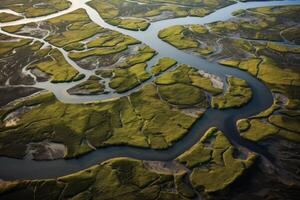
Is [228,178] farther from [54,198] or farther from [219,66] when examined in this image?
[219,66]

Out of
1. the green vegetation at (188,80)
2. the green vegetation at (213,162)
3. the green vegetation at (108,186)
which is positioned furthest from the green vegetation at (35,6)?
the green vegetation at (213,162)

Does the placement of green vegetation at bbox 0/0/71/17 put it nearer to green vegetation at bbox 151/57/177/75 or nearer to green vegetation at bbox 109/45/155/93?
green vegetation at bbox 109/45/155/93

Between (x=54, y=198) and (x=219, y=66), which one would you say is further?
(x=219, y=66)

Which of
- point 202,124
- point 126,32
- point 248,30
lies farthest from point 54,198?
point 248,30

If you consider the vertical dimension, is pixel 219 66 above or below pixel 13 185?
above

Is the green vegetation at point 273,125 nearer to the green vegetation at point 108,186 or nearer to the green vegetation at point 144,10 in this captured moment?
the green vegetation at point 108,186

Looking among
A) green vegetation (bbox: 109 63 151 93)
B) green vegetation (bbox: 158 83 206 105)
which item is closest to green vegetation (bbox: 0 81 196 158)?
green vegetation (bbox: 158 83 206 105)

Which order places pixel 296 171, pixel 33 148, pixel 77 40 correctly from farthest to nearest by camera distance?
pixel 77 40, pixel 33 148, pixel 296 171
